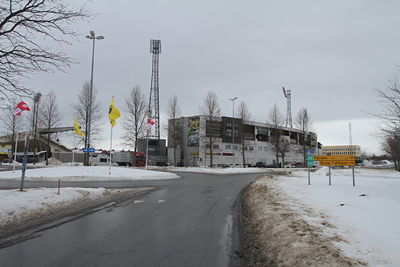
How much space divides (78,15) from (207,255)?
25.8 feet

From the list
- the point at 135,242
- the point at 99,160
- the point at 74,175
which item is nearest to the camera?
the point at 135,242

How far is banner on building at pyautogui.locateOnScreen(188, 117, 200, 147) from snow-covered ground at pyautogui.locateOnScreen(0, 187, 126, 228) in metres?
57.9

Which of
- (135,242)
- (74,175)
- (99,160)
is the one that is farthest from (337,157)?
(99,160)

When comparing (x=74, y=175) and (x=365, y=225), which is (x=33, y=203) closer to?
(x=365, y=225)

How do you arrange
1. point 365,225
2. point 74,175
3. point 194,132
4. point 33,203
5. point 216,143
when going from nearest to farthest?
1. point 365,225
2. point 33,203
3. point 74,175
4. point 194,132
5. point 216,143

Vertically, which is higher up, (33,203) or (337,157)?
(337,157)

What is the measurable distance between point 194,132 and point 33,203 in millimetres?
62367

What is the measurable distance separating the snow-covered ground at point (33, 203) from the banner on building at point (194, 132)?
57927mm

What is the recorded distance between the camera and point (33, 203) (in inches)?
350

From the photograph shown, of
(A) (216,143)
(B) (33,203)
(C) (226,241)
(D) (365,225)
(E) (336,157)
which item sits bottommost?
(C) (226,241)

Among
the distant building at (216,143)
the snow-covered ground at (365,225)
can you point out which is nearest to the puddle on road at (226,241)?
the snow-covered ground at (365,225)

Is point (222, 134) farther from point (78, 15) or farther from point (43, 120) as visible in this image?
point (78, 15)

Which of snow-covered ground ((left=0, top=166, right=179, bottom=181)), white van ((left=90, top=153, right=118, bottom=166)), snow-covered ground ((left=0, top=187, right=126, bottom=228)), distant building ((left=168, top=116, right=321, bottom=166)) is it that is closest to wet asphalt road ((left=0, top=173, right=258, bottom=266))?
snow-covered ground ((left=0, top=187, right=126, bottom=228))

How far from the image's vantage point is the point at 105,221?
7.43 m
